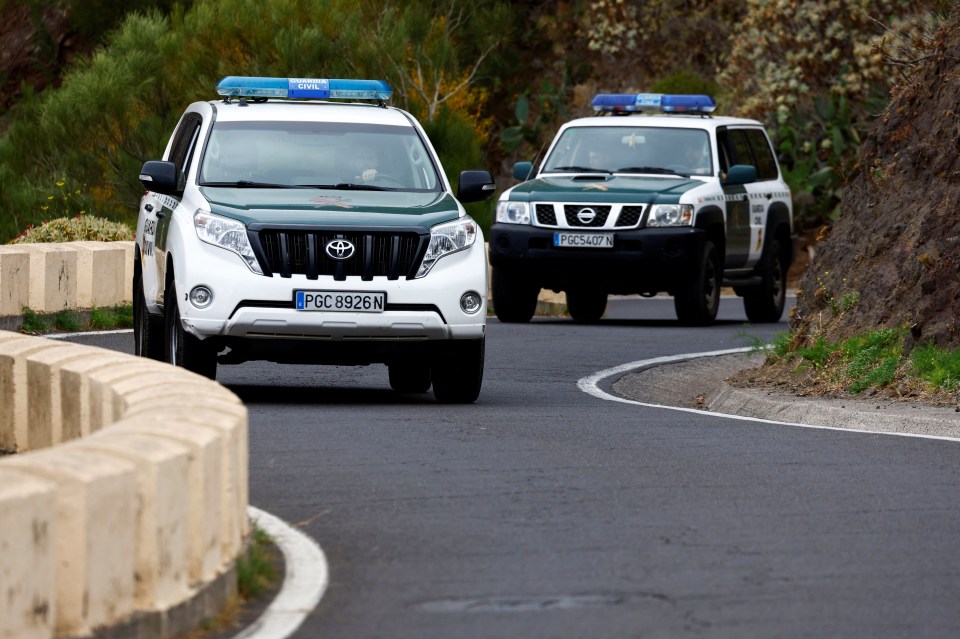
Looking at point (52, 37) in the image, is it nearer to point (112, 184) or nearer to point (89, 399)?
point (112, 184)

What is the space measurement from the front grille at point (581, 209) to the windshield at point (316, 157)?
7.69m

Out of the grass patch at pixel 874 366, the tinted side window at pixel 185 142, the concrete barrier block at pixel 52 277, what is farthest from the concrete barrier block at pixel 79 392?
the concrete barrier block at pixel 52 277

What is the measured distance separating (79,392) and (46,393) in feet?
2.23

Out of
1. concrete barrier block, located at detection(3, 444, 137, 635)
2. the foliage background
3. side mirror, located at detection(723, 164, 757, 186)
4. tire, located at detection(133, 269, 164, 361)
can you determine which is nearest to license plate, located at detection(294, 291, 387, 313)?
tire, located at detection(133, 269, 164, 361)

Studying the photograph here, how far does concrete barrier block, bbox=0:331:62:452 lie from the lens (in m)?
10.7

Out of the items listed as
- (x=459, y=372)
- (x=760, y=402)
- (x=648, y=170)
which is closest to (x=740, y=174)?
(x=648, y=170)

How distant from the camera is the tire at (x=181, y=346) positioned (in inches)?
537

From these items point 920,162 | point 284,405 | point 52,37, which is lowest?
point 52,37

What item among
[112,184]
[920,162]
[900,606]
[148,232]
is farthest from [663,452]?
[112,184]

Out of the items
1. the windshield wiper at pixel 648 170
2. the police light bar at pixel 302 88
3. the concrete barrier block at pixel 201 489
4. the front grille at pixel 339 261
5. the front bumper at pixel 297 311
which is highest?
the concrete barrier block at pixel 201 489

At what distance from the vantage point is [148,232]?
50.4 ft

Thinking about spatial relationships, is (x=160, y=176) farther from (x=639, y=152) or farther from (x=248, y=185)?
(x=639, y=152)

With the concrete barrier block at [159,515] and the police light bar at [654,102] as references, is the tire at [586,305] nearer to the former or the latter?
the police light bar at [654,102]

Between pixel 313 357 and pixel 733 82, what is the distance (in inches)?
1079
